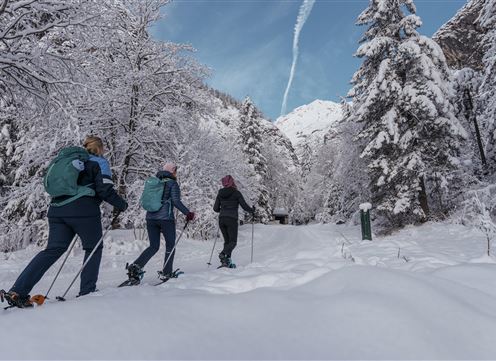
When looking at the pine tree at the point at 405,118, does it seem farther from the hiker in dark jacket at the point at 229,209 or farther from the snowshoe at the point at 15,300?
the snowshoe at the point at 15,300

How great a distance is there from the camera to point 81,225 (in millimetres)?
3773

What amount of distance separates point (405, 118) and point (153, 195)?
1181 centimetres

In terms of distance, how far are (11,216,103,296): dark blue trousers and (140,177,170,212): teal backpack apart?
1478 millimetres

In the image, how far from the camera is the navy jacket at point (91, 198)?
3.67m

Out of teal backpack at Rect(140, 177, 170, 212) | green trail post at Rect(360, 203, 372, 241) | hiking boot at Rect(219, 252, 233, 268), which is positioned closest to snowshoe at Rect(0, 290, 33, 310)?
teal backpack at Rect(140, 177, 170, 212)

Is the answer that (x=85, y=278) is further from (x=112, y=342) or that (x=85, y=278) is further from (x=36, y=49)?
(x=36, y=49)

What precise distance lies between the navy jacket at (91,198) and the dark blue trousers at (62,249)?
66mm

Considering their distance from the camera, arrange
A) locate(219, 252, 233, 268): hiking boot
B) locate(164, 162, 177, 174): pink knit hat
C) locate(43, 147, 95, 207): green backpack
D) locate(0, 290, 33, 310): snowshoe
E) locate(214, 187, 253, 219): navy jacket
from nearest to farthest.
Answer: locate(0, 290, 33, 310): snowshoe, locate(43, 147, 95, 207): green backpack, locate(164, 162, 177, 174): pink knit hat, locate(219, 252, 233, 268): hiking boot, locate(214, 187, 253, 219): navy jacket

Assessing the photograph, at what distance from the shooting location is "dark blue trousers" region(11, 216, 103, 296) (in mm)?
3344

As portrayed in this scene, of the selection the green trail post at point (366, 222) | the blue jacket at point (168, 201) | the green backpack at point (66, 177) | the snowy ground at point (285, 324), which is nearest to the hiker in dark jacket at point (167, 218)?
the blue jacket at point (168, 201)

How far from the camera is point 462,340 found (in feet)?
6.68

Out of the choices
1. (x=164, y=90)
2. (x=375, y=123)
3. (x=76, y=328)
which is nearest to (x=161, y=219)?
(x=76, y=328)

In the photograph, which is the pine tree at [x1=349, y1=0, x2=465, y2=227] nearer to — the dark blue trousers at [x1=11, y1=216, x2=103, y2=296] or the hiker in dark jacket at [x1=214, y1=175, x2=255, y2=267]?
the hiker in dark jacket at [x1=214, y1=175, x2=255, y2=267]

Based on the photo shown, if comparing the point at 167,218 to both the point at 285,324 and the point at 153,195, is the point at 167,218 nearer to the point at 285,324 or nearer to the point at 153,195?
A: the point at 153,195
